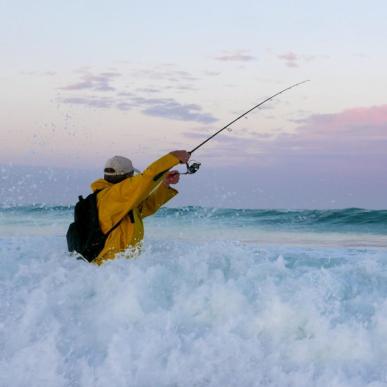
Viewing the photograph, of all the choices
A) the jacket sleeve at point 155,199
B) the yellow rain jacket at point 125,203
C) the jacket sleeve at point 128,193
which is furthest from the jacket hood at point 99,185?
the jacket sleeve at point 155,199

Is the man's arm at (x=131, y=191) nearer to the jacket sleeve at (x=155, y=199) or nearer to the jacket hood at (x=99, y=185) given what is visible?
the jacket hood at (x=99, y=185)

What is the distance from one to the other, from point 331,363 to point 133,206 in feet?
5.73

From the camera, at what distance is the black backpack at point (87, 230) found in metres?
4.91

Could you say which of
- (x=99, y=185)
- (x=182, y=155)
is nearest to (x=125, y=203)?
(x=99, y=185)

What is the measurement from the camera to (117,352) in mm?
4156

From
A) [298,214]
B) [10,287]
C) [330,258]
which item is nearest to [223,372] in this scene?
[10,287]

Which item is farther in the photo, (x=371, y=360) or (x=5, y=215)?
(x=5, y=215)

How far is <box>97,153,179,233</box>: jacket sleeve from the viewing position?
4699 mm

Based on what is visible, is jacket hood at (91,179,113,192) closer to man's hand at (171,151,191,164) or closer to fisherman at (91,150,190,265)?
fisherman at (91,150,190,265)

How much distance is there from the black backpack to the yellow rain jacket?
0.11 feet

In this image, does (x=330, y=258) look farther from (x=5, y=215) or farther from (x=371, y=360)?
(x=5, y=215)

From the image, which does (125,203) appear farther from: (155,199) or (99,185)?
(155,199)

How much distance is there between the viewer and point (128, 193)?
4.77m

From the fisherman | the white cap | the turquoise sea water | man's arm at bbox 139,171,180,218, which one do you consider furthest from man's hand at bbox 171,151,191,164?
the turquoise sea water
